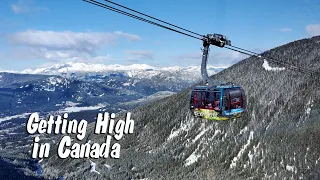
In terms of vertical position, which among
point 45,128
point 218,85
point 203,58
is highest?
point 203,58

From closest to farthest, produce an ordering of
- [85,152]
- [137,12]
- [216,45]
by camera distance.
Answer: [137,12], [216,45], [85,152]

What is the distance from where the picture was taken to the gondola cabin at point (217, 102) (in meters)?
56.4

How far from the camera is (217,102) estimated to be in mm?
56500

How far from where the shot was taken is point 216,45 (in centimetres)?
3916

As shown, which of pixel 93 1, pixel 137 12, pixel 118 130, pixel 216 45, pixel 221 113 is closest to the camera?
pixel 93 1

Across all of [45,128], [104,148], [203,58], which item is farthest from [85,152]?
[203,58]

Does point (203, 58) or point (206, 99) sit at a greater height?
point (203, 58)

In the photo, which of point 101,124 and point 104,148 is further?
point 104,148

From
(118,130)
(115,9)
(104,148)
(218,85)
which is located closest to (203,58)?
(218,85)

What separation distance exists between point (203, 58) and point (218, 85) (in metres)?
15.3

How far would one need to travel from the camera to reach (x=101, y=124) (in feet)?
235

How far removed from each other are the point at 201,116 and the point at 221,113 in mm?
4716

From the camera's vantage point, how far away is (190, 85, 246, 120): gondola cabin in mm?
56438

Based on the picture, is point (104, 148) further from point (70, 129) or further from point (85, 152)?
point (70, 129)
